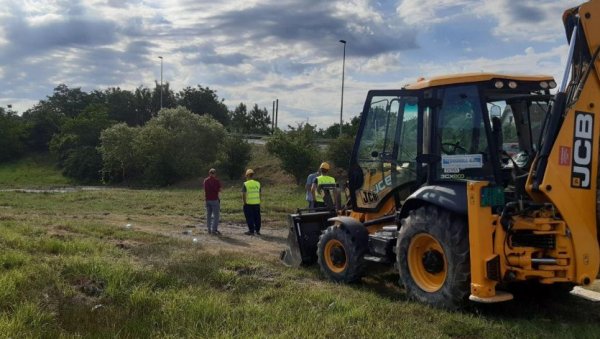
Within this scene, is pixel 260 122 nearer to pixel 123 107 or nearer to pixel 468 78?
pixel 123 107

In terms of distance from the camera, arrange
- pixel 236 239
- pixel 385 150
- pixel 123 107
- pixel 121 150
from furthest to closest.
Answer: pixel 123 107 → pixel 121 150 → pixel 236 239 → pixel 385 150

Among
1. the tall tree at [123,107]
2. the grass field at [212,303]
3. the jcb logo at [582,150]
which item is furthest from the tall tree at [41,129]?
the jcb logo at [582,150]

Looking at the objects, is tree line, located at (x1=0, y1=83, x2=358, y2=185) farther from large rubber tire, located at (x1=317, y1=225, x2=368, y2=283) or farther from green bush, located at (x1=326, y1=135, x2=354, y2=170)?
large rubber tire, located at (x1=317, y1=225, x2=368, y2=283)

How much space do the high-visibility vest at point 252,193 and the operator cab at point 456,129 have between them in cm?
620

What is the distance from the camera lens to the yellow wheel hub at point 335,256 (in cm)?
796

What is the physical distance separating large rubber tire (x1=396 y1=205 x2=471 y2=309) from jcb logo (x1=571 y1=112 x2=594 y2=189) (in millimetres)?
1213

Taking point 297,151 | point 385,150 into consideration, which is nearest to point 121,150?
point 297,151

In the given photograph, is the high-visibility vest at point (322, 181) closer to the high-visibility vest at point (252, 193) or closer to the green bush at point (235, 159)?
the high-visibility vest at point (252, 193)

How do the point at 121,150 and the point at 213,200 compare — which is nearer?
the point at 213,200

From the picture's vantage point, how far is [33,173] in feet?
190

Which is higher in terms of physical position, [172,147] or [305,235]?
[172,147]

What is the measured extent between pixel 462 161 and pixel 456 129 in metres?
0.40

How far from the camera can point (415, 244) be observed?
22.4 feet

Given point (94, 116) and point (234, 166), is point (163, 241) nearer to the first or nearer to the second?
→ point (234, 166)
